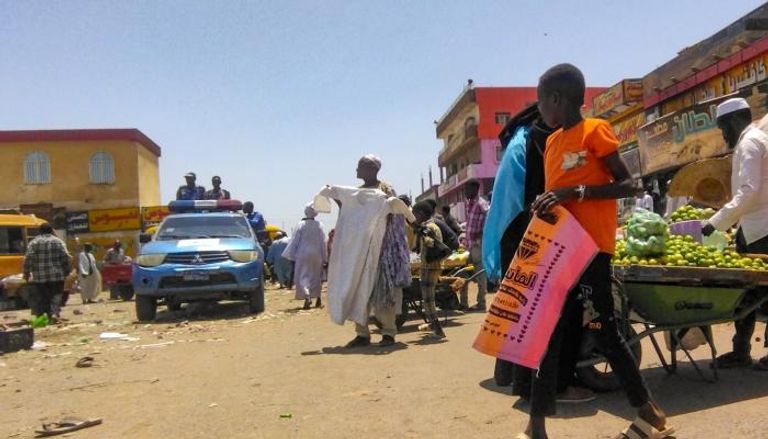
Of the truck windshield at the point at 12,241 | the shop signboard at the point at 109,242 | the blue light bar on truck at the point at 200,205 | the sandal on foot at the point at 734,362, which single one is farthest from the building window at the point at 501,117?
the sandal on foot at the point at 734,362

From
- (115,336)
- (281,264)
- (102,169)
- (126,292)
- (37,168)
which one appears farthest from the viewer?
(102,169)

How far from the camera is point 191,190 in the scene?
15.2m

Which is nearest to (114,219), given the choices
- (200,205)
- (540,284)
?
(200,205)

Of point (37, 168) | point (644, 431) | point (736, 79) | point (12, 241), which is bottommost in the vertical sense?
point (644, 431)

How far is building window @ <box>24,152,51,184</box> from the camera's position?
35.4 metres

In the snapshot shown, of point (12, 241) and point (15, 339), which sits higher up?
point (12, 241)

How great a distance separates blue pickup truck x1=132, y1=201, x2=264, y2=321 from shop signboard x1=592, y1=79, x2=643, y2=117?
18651 millimetres

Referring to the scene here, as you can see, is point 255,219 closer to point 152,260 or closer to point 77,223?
point 152,260

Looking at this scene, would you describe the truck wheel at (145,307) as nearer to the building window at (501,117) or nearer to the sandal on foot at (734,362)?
the sandal on foot at (734,362)

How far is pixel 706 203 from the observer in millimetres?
6488

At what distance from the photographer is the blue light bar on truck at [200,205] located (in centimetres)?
1339

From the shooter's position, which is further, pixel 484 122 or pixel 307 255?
pixel 484 122

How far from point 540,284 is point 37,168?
37.6 meters

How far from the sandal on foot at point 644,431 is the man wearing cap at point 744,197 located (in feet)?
6.49
